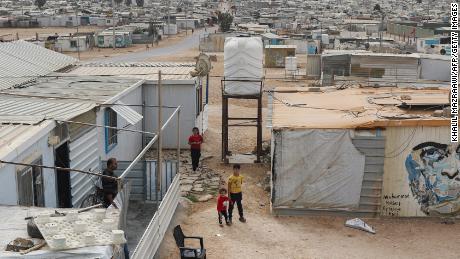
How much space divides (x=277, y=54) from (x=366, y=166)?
30738 mm

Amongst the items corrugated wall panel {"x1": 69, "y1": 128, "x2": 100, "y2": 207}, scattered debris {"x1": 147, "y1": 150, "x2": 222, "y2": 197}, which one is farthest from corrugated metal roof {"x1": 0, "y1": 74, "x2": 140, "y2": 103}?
scattered debris {"x1": 147, "y1": 150, "x2": 222, "y2": 197}

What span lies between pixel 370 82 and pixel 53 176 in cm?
1950

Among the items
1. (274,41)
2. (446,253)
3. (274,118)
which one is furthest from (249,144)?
(274,41)

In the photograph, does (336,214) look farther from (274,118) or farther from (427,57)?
(427,57)

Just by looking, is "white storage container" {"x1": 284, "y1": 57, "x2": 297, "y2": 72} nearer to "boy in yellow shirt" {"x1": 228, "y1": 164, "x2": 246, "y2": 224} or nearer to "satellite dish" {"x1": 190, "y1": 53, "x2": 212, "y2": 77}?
"satellite dish" {"x1": 190, "y1": 53, "x2": 212, "y2": 77}

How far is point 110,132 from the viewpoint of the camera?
1478cm

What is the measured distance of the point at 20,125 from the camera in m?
10.3

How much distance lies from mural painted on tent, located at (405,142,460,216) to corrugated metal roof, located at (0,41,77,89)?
10387 millimetres

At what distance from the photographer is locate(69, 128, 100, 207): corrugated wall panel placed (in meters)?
11.5

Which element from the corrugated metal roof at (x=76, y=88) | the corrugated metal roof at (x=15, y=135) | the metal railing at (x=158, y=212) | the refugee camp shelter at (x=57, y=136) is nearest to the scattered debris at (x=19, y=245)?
the metal railing at (x=158, y=212)

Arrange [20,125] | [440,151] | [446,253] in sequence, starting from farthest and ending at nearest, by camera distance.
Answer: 1. [440,151]
2. [446,253]
3. [20,125]

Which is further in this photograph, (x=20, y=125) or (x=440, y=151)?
(x=440, y=151)

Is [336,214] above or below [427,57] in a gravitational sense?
below

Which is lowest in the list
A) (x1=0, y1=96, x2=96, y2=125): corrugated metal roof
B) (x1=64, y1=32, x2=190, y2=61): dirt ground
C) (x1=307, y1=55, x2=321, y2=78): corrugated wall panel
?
(x1=64, y1=32, x2=190, y2=61): dirt ground
